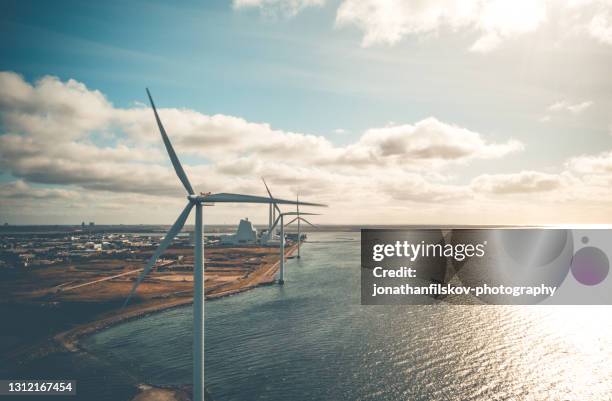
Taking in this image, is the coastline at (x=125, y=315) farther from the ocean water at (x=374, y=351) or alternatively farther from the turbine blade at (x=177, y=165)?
the turbine blade at (x=177, y=165)

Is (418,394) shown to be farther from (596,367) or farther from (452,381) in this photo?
(596,367)

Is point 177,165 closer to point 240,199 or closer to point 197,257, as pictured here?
point 240,199

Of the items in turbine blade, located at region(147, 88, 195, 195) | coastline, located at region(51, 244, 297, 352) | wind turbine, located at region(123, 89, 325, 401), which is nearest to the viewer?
wind turbine, located at region(123, 89, 325, 401)

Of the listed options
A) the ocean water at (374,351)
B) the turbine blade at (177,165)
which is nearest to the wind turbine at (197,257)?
the turbine blade at (177,165)

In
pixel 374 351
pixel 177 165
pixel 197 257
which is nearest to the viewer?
pixel 197 257

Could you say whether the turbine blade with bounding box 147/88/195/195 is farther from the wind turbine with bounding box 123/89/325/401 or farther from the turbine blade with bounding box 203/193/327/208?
the turbine blade with bounding box 203/193/327/208

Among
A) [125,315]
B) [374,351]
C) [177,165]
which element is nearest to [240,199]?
[177,165]

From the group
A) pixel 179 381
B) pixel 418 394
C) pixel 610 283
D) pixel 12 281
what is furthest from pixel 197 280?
pixel 610 283

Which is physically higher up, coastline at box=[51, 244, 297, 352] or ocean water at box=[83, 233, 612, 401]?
coastline at box=[51, 244, 297, 352]

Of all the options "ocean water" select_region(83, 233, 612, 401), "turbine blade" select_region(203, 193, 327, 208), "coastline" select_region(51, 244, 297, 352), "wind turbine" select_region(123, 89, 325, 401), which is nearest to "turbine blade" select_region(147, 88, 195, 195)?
"wind turbine" select_region(123, 89, 325, 401)
